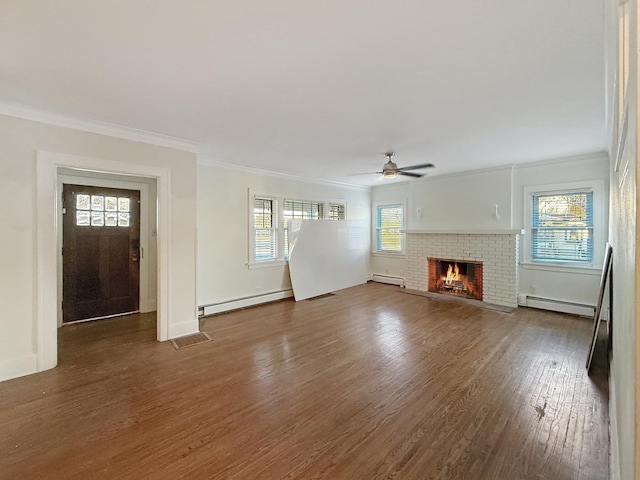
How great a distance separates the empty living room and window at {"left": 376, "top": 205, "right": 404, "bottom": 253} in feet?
6.05

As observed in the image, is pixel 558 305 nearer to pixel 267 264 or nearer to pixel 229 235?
pixel 267 264

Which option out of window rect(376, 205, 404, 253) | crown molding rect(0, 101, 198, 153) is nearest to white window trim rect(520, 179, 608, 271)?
window rect(376, 205, 404, 253)

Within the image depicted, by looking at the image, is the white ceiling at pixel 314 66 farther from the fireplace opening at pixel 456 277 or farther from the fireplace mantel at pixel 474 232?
the fireplace opening at pixel 456 277

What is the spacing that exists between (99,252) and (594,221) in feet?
26.4

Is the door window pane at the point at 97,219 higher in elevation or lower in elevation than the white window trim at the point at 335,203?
lower

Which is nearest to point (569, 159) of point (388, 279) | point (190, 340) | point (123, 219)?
point (388, 279)

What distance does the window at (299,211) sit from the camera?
6.05m

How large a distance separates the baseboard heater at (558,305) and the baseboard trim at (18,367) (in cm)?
709

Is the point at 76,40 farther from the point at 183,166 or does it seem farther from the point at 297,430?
the point at 297,430

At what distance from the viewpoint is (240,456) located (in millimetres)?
1867

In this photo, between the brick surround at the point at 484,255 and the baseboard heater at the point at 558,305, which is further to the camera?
the brick surround at the point at 484,255

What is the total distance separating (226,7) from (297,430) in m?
2.76

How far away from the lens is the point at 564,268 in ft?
15.9

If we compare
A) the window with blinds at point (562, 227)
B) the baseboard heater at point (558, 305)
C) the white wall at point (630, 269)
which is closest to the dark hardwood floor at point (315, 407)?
the white wall at point (630, 269)
